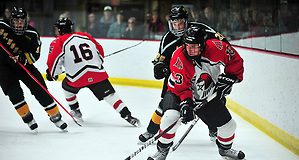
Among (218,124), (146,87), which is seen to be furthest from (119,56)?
(218,124)

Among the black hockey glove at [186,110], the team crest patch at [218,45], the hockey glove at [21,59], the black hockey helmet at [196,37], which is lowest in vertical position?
the black hockey glove at [186,110]

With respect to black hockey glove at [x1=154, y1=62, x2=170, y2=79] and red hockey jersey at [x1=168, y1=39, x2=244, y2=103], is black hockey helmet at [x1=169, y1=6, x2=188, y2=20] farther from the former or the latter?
red hockey jersey at [x1=168, y1=39, x2=244, y2=103]

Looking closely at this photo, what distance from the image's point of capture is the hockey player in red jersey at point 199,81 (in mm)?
2740

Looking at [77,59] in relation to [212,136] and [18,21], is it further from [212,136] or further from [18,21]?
[212,136]

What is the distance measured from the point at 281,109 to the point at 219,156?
→ 1.93ft

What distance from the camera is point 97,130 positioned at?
3.98 metres

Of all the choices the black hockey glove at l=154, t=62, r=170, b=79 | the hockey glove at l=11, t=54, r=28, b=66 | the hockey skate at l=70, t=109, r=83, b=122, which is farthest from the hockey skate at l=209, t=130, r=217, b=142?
the hockey glove at l=11, t=54, r=28, b=66

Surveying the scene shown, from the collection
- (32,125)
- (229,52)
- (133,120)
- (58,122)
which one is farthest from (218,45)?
(32,125)

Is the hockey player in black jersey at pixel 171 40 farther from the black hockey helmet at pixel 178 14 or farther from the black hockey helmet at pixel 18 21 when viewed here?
the black hockey helmet at pixel 18 21

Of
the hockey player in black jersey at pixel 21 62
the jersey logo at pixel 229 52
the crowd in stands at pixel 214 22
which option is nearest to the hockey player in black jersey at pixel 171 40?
the jersey logo at pixel 229 52

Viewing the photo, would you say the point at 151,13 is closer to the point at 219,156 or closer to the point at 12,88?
the point at 12,88

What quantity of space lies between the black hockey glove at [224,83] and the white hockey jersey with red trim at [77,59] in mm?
1293

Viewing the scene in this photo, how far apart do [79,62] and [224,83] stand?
1.42 m

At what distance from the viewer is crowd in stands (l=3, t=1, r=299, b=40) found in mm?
5037
